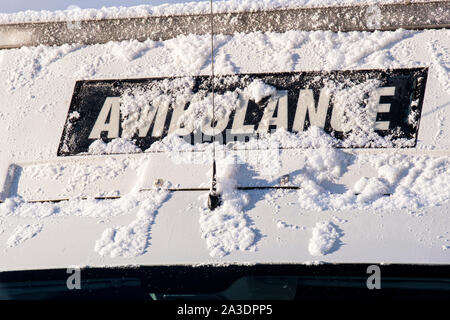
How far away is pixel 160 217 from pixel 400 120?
3.61ft

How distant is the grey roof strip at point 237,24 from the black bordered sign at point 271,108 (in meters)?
0.32

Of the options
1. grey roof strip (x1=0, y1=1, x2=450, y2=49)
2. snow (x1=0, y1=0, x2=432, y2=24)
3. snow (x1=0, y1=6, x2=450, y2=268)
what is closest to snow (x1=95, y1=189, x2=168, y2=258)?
snow (x1=0, y1=6, x2=450, y2=268)

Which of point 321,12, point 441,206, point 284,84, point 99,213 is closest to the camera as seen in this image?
point 441,206

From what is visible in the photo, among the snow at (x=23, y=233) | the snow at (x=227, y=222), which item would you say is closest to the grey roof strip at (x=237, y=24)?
the snow at (x=227, y=222)

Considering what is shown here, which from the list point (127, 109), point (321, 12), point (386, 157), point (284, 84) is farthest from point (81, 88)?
point (386, 157)

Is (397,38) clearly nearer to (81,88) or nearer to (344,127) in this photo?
(344,127)

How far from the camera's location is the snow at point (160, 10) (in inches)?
→ 111

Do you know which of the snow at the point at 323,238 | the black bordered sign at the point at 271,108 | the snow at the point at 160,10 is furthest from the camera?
the snow at the point at 160,10

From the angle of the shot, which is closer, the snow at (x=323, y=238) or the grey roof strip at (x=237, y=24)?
the snow at (x=323, y=238)

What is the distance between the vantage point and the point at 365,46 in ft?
8.54

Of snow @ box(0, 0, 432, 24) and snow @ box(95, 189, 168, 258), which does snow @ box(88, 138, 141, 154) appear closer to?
snow @ box(95, 189, 168, 258)

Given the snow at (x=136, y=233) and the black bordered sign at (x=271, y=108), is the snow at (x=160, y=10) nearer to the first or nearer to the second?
the black bordered sign at (x=271, y=108)

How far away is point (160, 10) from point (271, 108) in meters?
0.91

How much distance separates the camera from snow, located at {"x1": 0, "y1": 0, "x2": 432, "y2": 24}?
2.82 meters
